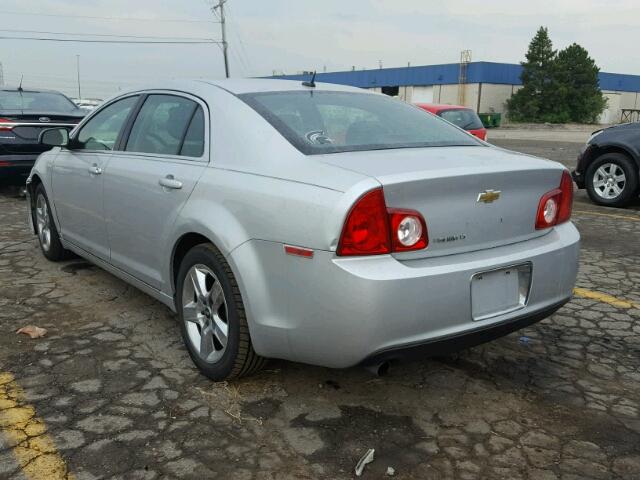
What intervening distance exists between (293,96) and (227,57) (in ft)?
156

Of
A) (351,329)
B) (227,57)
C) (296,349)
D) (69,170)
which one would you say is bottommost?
(296,349)

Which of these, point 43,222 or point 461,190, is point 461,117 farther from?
point 461,190

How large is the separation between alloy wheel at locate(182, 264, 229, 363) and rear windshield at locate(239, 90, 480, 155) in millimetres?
798

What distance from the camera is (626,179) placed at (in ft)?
26.8

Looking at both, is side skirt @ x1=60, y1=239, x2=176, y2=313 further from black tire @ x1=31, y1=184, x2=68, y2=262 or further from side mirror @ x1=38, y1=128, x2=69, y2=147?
side mirror @ x1=38, y1=128, x2=69, y2=147

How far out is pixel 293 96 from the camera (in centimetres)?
331

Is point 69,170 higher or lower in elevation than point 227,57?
lower

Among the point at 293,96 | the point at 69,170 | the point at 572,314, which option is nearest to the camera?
the point at 293,96

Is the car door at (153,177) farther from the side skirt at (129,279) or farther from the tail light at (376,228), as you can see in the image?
the tail light at (376,228)

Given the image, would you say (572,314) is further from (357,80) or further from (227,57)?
(357,80)

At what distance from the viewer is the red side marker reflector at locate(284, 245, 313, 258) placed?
94.4 inches

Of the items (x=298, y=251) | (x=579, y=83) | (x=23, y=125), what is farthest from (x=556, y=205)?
(x=579, y=83)

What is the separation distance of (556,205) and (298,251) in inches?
54.5

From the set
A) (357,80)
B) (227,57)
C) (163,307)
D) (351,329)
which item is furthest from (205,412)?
(357,80)
